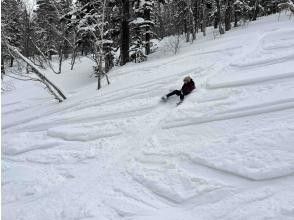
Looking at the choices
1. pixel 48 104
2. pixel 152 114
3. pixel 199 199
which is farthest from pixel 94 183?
pixel 48 104

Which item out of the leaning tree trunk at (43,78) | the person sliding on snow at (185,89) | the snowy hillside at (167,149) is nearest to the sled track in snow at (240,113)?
the snowy hillside at (167,149)

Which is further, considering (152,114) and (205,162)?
(152,114)

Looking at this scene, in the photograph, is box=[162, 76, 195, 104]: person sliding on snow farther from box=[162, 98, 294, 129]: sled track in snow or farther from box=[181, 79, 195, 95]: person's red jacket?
box=[162, 98, 294, 129]: sled track in snow

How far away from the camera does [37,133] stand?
14688 millimetres

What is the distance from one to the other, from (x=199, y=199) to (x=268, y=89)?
17.7 feet

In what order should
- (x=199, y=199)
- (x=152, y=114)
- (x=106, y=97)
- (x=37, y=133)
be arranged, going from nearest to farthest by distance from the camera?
(x=199, y=199), (x=152, y=114), (x=37, y=133), (x=106, y=97)

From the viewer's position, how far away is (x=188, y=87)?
14.2m

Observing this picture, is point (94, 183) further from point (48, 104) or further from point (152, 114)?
point (48, 104)

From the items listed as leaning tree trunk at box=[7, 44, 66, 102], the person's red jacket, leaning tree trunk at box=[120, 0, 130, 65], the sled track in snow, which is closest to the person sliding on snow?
the person's red jacket

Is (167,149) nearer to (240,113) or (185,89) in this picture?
(240,113)

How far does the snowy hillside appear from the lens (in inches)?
347

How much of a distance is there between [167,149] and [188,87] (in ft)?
12.3

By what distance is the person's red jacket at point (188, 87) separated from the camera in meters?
14.1

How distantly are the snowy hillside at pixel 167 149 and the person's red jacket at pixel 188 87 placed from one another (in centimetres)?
36
